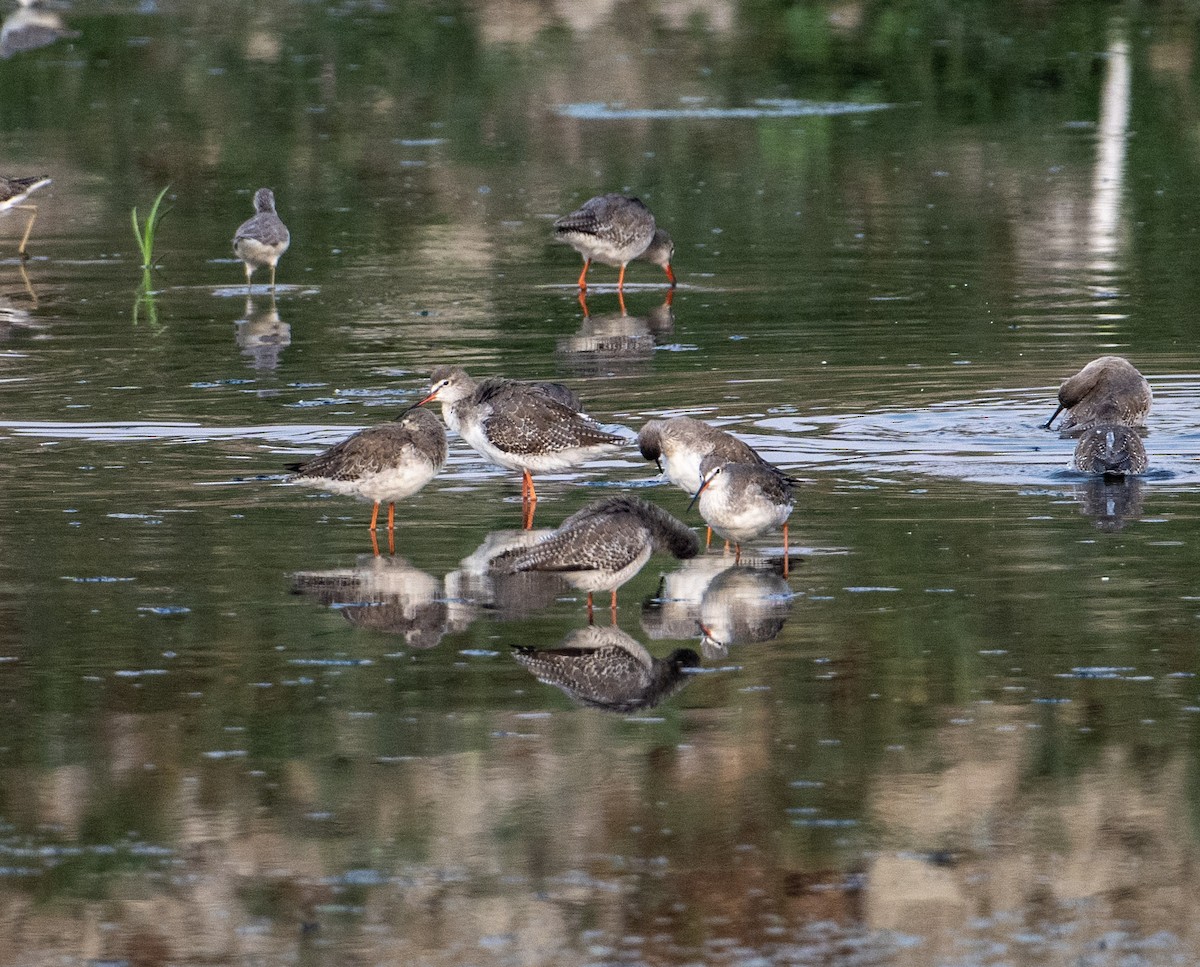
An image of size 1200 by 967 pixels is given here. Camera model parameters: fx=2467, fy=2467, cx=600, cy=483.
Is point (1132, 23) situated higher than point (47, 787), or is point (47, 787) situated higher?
point (47, 787)

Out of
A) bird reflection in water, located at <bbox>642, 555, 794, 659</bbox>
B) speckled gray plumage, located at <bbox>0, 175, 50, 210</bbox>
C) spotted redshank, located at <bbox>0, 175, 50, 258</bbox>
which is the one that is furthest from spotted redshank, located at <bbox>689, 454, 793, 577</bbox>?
speckled gray plumage, located at <bbox>0, 175, 50, 210</bbox>

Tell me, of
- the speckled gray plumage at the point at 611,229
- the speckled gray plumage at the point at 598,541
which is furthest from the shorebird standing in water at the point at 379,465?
the speckled gray plumage at the point at 611,229

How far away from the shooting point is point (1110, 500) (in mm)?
13664

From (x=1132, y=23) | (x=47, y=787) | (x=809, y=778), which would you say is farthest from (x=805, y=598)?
(x=1132, y=23)

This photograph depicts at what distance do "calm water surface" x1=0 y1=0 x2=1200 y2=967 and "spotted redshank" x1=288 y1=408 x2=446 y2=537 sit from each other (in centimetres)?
27

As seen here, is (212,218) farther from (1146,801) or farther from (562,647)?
(1146,801)

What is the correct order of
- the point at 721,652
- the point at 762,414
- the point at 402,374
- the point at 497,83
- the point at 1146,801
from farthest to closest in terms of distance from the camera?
the point at 497,83 → the point at 402,374 → the point at 762,414 → the point at 721,652 → the point at 1146,801

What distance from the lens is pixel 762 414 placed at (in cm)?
1634

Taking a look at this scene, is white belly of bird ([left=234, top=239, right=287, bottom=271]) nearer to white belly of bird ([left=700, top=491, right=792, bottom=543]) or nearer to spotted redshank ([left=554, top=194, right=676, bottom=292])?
spotted redshank ([left=554, top=194, right=676, bottom=292])

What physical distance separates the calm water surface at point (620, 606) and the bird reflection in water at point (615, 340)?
0.07 metres

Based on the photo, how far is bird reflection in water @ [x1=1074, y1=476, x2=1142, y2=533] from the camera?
43.0ft

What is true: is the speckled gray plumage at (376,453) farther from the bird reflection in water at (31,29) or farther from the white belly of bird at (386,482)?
the bird reflection in water at (31,29)

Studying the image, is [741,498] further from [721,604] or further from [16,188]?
[16,188]

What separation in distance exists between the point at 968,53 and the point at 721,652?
105ft
